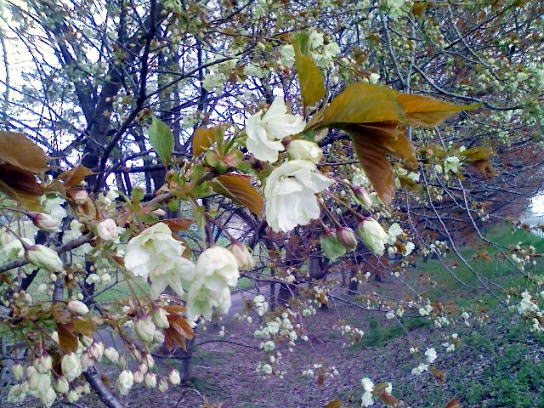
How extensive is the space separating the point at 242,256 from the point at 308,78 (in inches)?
10.4

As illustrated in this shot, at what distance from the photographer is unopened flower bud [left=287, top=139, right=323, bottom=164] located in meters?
0.61

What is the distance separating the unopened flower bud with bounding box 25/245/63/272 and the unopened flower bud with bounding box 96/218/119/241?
0.60ft

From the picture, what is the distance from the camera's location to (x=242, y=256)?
693 mm

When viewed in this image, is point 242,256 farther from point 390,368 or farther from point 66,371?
point 390,368

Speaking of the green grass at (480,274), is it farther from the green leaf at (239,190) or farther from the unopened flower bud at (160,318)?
the green leaf at (239,190)

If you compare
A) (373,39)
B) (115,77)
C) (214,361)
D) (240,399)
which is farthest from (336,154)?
(214,361)

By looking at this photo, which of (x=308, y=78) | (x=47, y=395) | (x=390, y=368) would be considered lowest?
(x=47, y=395)

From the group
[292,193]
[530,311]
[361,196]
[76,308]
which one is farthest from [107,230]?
[530,311]

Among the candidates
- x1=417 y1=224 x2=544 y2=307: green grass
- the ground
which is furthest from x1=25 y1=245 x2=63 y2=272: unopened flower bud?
x1=417 y1=224 x2=544 y2=307: green grass

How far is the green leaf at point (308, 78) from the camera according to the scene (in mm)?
587

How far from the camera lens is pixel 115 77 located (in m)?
4.13

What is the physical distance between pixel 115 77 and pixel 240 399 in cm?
423

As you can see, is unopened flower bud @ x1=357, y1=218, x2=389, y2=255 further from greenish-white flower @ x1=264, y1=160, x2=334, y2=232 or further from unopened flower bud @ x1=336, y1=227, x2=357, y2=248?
greenish-white flower @ x1=264, y1=160, x2=334, y2=232

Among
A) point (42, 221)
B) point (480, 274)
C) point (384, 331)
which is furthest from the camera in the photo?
point (384, 331)
